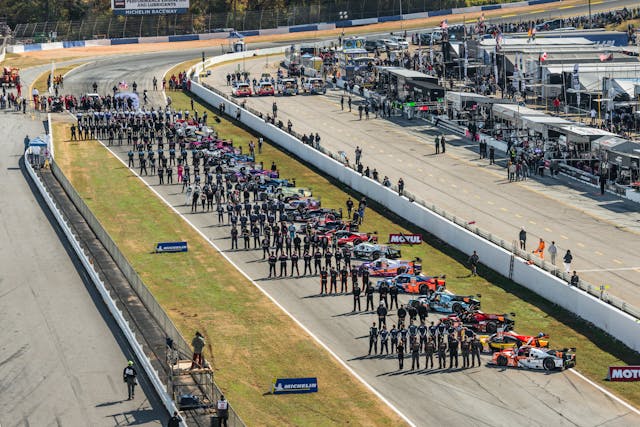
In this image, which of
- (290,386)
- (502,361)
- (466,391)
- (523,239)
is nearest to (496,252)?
(523,239)

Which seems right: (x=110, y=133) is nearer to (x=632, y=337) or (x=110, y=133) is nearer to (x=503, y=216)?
(x=503, y=216)

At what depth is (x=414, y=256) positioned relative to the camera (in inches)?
2404

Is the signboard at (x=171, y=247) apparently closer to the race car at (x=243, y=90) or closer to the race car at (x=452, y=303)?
the race car at (x=452, y=303)

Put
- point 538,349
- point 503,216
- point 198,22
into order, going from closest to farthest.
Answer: point 538,349 < point 503,216 < point 198,22

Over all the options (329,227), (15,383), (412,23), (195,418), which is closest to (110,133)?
(329,227)

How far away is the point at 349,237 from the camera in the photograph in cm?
6228

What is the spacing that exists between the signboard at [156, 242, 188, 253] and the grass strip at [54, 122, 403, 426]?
50 cm

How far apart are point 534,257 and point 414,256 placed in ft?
21.4

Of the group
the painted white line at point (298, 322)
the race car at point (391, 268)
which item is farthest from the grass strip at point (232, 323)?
the race car at point (391, 268)

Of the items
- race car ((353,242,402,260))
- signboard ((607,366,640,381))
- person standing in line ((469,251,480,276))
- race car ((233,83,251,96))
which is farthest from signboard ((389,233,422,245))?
race car ((233,83,251,96))

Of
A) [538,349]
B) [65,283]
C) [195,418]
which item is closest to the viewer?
[195,418]

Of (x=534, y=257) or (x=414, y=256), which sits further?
(x=414, y=256)

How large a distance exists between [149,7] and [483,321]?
10485 centimetres

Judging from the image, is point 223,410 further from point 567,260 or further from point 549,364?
point 567,260
